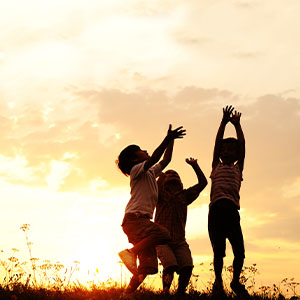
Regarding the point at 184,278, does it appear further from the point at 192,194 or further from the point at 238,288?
the point at 192,194

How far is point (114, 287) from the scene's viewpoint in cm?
941

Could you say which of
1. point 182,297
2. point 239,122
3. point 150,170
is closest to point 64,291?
point 182,297

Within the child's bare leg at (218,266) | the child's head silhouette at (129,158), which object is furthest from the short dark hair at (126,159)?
the child's bare leg at (218,266)

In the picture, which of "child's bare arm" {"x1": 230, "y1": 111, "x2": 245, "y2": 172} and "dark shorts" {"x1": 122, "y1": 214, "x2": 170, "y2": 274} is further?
"child's bare arm" {"x1": 230, "y1": 111, "x2": 245, "y2": 172}

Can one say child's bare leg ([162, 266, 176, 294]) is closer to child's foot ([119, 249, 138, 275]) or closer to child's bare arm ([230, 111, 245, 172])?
child's foot ([119, 249, 138, 275])

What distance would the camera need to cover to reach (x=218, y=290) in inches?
344

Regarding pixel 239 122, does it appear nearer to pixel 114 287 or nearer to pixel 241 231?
pixel 241 231

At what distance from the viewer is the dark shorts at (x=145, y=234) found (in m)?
7.83

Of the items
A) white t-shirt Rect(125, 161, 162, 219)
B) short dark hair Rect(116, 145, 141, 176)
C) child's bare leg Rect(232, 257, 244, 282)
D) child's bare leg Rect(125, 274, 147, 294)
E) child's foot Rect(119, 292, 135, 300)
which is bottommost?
child's foot Rect(119, 292, 135, 300)

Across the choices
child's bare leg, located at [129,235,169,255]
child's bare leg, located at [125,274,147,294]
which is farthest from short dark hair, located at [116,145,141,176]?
child's bare leg, located at [125,274,147,294]

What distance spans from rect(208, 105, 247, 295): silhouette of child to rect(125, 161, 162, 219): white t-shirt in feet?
4.36

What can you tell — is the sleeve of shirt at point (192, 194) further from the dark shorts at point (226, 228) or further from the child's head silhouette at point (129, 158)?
the child's head silhouette at point (129, 158)

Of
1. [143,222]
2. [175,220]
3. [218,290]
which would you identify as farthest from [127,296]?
[175,220]

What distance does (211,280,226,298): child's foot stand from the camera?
8594mm
